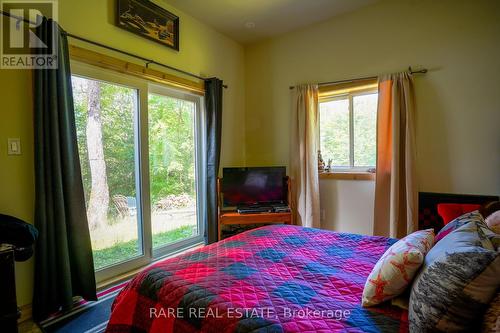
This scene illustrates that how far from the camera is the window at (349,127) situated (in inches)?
123

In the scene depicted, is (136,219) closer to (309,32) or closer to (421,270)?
(421,270)

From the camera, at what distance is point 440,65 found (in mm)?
2660

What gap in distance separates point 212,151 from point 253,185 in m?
0.66

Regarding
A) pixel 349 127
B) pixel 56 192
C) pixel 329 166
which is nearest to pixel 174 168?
pixel 56 192

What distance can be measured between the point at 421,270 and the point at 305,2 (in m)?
2.90

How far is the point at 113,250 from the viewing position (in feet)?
8.48

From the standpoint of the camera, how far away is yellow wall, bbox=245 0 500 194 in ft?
8.07

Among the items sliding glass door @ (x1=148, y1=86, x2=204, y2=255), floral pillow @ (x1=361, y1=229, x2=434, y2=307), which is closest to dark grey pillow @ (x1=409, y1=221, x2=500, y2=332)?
floral pillow @ (x1=361, y1=229, x2=434, y2=307)

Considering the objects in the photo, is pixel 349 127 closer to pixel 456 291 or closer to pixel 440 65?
pixel 440 65

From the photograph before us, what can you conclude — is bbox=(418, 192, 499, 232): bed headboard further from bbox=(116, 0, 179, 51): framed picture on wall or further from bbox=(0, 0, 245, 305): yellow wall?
bbox=(116, 0, 179, 51): framed picture on wall

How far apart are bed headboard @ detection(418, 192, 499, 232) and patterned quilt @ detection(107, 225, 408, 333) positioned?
1204mm

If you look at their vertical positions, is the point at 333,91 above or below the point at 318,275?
above

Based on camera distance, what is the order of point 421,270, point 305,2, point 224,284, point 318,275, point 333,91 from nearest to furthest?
point 421,270
point 224,284
point 318,275
point 305,2
point 333,91

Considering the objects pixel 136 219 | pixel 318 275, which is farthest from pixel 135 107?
pixel 318 275
